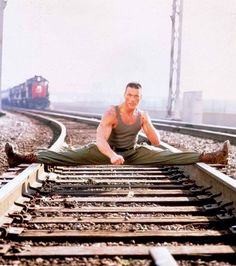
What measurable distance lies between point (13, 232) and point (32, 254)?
1.35 feet

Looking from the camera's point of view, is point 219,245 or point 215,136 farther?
point 215,136

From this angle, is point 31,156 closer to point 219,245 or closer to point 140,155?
point 140,155

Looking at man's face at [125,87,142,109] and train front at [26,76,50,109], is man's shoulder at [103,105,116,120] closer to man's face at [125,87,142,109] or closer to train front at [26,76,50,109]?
man's face at [125,87,142,109]

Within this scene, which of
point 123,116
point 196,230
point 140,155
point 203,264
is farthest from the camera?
point 140,155

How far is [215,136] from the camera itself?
13625 mm

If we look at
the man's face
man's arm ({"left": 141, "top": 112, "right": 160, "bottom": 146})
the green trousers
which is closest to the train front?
the green trousers

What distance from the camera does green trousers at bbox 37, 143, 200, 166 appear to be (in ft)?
17.1

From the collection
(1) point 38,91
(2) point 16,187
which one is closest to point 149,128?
(2) point 16,187

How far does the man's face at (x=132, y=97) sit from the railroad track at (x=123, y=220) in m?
0.92

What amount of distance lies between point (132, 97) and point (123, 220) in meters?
1.72

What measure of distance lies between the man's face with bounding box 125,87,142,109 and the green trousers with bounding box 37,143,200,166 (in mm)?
724

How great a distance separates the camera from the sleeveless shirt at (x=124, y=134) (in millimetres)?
4965

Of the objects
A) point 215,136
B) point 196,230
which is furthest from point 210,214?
point 215,136

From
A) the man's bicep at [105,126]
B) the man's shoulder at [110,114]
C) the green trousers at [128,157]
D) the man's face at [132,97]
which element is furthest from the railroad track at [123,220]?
the man's face at [132,97]
